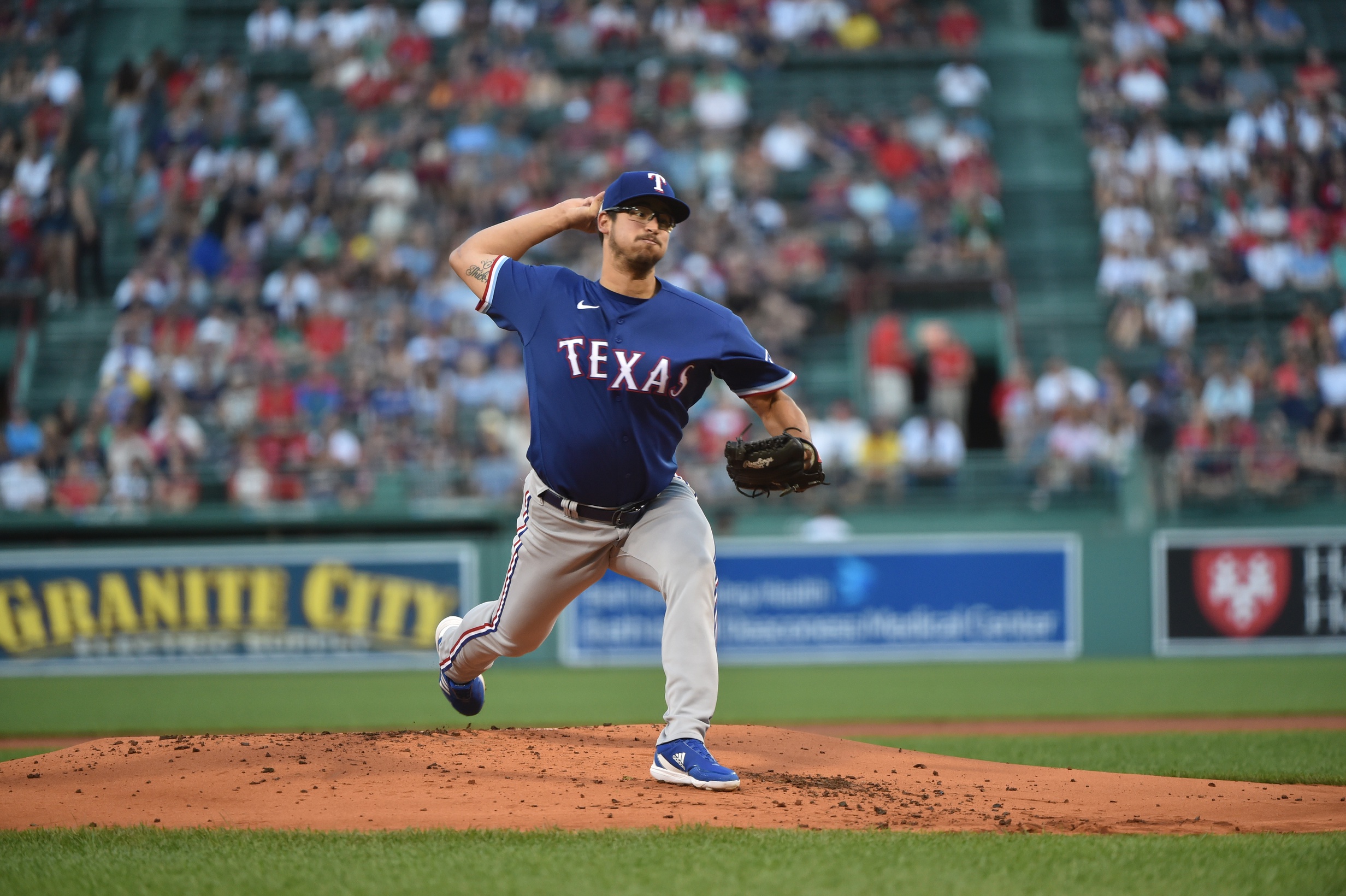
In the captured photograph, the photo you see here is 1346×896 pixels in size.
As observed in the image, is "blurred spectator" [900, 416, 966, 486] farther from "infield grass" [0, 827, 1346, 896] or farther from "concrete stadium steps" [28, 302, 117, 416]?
"infield grass" [0, 827, 1346, 896]

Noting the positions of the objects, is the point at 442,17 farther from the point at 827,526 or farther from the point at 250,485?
the point at 827,526

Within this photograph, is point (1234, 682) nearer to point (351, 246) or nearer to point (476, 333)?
point (476, 333)

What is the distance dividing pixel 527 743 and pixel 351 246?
1292 cm

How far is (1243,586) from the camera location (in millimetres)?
13477

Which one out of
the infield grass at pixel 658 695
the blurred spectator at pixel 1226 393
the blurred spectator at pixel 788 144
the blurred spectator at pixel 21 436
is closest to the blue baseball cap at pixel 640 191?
the infield grass at pixel 658 695

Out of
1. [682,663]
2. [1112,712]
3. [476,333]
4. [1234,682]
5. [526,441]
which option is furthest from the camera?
[476,333]

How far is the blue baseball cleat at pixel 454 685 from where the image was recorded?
19.9ft

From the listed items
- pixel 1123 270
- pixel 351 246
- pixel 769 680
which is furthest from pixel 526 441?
pixel 1123 270

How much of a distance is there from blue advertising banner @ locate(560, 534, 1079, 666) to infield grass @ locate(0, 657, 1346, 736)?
0.86 ft

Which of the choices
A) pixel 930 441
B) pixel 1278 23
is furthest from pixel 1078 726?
pixel 1278 23

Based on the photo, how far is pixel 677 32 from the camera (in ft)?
68.5

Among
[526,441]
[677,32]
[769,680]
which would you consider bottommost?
[769,680]

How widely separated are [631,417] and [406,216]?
1382 cm

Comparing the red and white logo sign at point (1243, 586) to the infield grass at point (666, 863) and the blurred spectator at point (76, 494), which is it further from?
the blurred spectator at point (76, 494)
